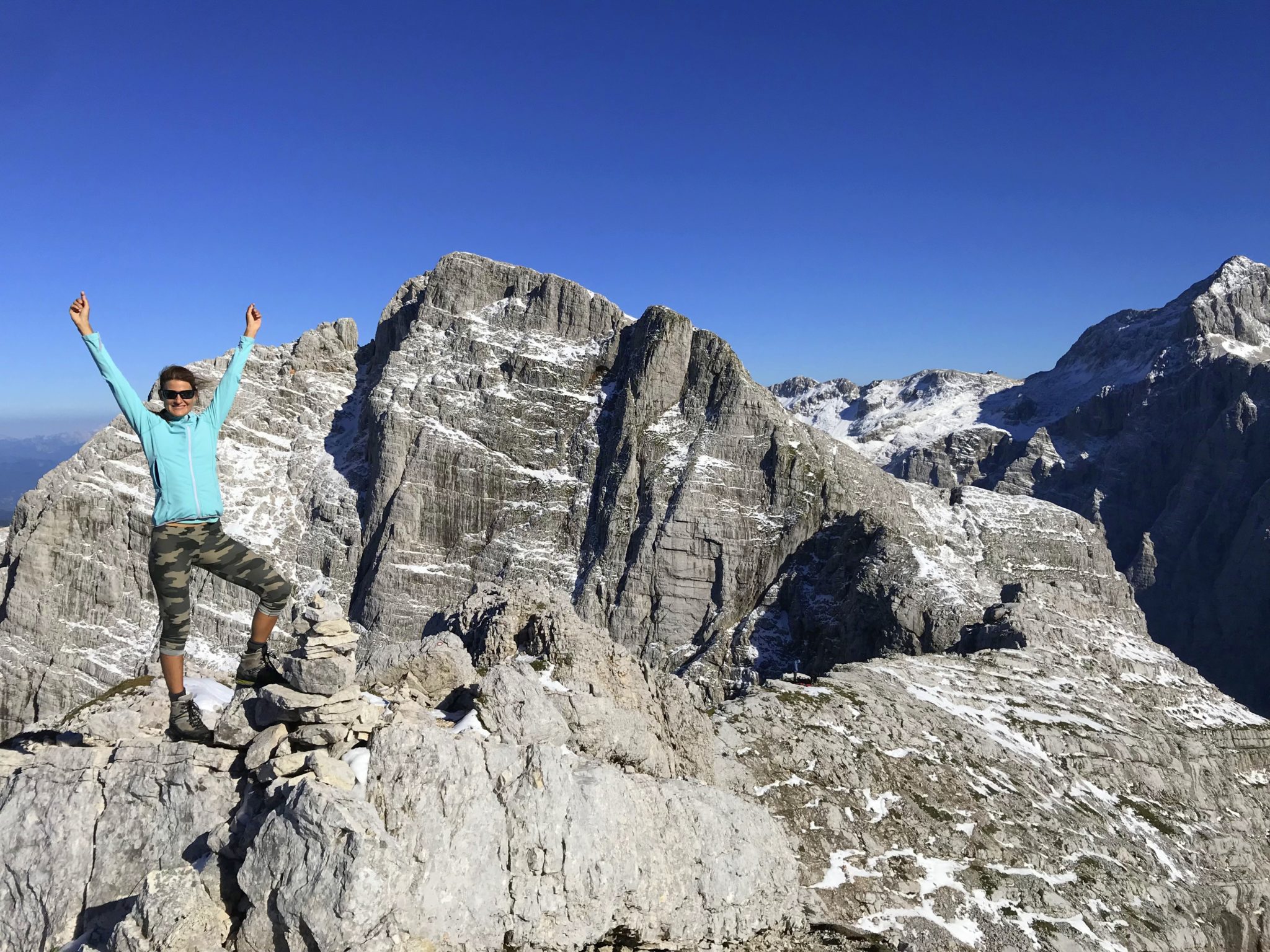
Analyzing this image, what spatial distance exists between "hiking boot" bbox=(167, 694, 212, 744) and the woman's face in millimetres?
6003

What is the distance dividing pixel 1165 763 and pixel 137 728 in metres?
50.1

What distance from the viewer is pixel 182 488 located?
38.8 ft

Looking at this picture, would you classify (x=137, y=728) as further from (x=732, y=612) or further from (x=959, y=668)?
(x=732, y=612)

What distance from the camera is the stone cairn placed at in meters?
14.0

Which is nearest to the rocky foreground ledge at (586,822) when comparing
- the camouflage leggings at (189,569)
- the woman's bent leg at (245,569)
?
the woman's bent leg at (245,569)

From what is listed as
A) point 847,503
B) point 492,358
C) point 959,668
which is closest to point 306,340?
point 492,358

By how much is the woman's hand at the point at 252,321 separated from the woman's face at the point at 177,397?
1.31 metres

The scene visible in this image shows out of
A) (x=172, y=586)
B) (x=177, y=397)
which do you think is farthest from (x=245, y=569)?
(x=177, y=397)

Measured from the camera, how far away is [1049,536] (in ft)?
344

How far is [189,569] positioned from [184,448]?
2237 mm

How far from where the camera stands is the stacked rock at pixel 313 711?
13.9m

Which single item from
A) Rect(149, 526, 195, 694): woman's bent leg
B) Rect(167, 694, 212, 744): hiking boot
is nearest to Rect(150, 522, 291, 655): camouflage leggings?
Rect(149, 526, 195, 694): woman's bent leg

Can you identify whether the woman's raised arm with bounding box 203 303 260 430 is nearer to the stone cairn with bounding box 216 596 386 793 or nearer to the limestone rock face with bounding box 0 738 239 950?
the stone cairn with bounding box 216 596 386 793

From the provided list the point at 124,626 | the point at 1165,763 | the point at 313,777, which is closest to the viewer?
the point at 313,777
